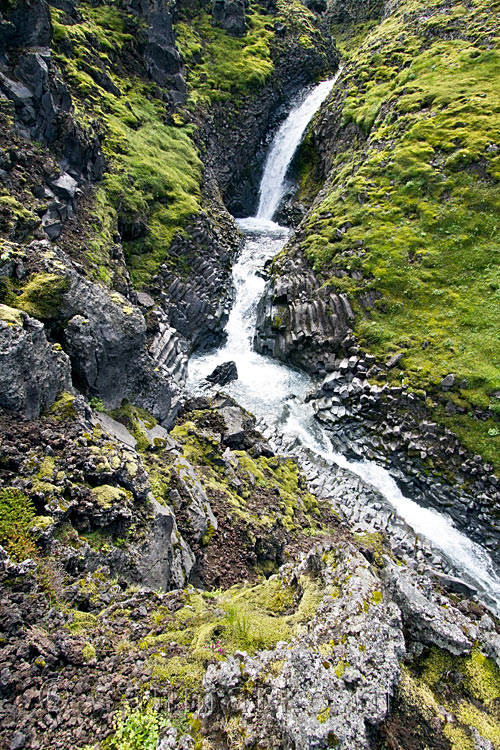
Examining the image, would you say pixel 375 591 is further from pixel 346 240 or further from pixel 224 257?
pixel 224 257

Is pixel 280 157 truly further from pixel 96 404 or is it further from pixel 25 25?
pixel 96 404

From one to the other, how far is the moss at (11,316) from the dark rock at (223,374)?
19.1 m

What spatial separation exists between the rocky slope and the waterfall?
13613mm

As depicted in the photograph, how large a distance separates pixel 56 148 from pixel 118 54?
80.2 feet

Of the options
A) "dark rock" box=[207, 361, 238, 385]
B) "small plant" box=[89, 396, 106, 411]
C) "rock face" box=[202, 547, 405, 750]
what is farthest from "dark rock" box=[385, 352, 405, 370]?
"rock face" box=[202, 547, 405, 750]

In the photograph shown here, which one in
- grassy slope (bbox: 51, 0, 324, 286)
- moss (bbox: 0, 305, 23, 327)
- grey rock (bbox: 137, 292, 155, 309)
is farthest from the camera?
grassy slope (bbox: 51, 0, 324, 286)

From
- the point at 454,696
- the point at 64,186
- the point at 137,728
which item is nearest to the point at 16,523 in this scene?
the point at 137,728

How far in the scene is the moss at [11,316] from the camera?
416 inches

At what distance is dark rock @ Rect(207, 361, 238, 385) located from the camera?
2967 centimetres

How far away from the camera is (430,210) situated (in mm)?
32312

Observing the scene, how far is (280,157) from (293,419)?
4466 centimetres

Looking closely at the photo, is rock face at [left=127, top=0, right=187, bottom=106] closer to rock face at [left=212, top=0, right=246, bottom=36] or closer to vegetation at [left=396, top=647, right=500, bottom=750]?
rock face at [left=212, top=0, right=246, bottom=36]

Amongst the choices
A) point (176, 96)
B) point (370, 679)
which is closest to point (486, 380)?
point (370, 679)

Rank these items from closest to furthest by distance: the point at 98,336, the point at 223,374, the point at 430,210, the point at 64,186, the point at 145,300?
the point at 98,336 → the point at 64,186 → the point at 145,300 → the point at 223,374 → the point at 430,210
